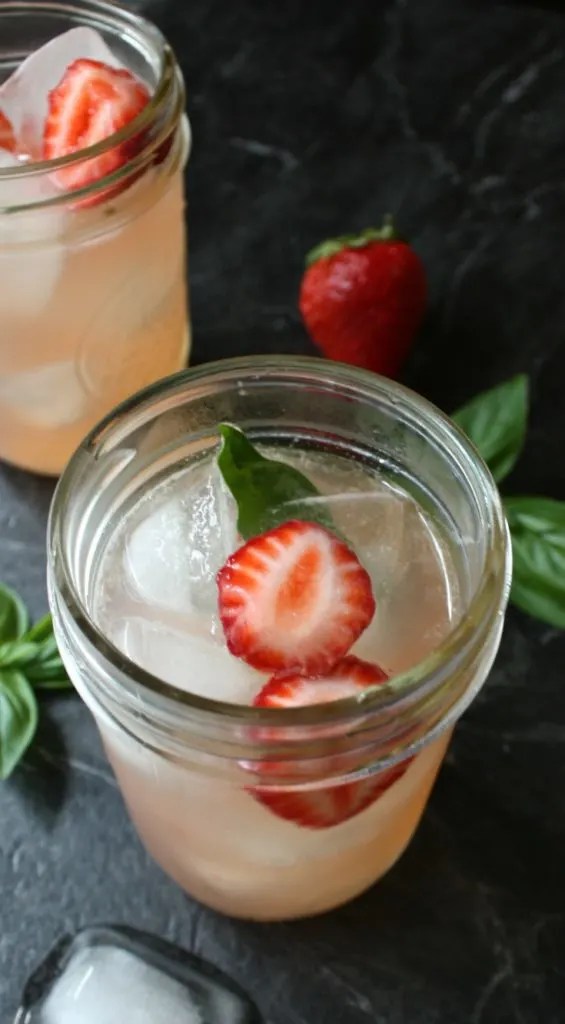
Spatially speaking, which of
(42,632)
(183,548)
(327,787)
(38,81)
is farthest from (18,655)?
(38,81)

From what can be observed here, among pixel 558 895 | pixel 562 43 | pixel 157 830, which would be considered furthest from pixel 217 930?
pixel 562 43

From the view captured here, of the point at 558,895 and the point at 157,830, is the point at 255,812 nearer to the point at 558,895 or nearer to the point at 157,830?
the point at 157,830

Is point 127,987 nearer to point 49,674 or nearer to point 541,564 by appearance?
point 49,674

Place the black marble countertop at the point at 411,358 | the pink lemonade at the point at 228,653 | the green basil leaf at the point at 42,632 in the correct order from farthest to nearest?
the green basil leaf at the point at 42,632
the black marble countertop at the point at 411,358
the pink lemonade at the point at 228,653

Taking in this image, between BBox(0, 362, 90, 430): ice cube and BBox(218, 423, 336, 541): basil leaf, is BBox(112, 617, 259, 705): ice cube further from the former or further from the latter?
BBox(0, 362, 90, 430): ice cube

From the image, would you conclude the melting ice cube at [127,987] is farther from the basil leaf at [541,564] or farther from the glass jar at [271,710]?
the basil leaf at [541,564]

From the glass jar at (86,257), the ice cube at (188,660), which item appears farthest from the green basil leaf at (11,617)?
the ice cube at (188,660)
